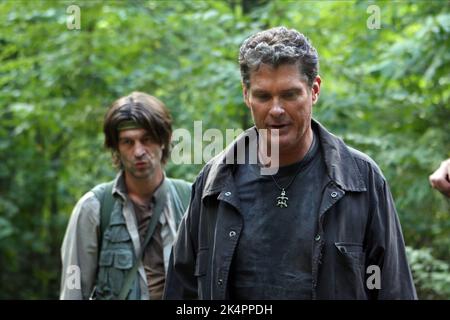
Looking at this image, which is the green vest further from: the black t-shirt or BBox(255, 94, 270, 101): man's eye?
BBox(255, 94, 270, 101): man's eye

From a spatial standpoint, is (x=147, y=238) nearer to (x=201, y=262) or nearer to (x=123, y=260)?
(x=123, y=260)

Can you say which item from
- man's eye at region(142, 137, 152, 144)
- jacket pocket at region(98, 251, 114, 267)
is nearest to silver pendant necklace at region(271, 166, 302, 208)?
jacket pocket at region(98, 251, 114, 267)

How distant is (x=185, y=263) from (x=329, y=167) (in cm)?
87

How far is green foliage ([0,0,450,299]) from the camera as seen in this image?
6566 mm

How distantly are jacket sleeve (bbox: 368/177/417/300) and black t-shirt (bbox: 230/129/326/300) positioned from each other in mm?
266

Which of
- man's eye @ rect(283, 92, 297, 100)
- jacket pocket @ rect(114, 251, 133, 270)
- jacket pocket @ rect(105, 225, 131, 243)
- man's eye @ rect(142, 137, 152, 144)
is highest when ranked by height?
man's eye @ rect(142, 137, 152, 144)

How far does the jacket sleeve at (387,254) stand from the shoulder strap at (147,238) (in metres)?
1.79

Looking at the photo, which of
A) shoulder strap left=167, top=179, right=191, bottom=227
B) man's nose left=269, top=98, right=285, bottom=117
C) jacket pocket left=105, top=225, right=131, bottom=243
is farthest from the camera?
shoulder strap left=167, top=179, right=191, bottom=227

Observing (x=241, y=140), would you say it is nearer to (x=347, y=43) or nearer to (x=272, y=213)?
(x=272, y=213)

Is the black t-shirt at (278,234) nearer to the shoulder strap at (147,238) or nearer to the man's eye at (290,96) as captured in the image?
the man's eye at (290,96)

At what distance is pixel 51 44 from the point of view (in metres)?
8.50

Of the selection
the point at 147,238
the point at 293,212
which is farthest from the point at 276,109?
the point at 147,238
